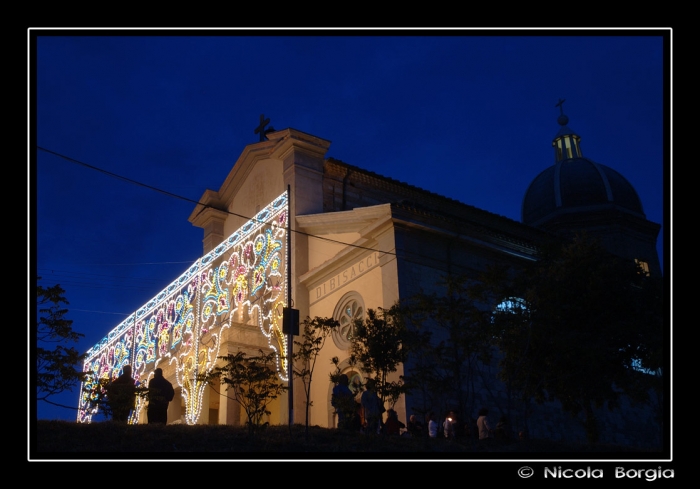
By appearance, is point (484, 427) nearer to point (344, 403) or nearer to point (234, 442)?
point (344, 403)

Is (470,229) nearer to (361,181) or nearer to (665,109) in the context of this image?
(361,181)

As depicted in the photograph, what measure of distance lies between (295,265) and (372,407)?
30.2ft

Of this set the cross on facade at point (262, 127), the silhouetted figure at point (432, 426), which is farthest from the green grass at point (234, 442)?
the cross on facade at point (262, 127)

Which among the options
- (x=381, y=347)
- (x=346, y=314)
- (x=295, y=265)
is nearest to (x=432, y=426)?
(x=381, y=347)

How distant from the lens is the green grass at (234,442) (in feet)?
42.9

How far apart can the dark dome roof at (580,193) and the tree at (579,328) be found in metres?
20.3

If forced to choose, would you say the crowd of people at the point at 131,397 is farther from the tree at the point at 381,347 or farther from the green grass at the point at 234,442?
the tree at the point at 381,347

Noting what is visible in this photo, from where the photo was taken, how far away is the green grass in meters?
13.1

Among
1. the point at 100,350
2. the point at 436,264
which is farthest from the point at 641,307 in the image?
the point at 100,350

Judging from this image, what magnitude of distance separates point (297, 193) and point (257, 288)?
133 inches

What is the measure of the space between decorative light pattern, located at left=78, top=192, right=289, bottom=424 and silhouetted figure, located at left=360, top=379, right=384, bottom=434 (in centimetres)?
602

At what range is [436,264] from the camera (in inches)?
914

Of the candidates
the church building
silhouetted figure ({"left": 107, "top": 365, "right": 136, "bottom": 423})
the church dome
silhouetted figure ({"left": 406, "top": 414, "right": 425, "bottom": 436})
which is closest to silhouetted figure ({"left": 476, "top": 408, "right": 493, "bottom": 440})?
silhouetted figure ({"left": 406, "top": 414, "right": 425, "bottom": 436})

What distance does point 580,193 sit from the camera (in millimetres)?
41812
